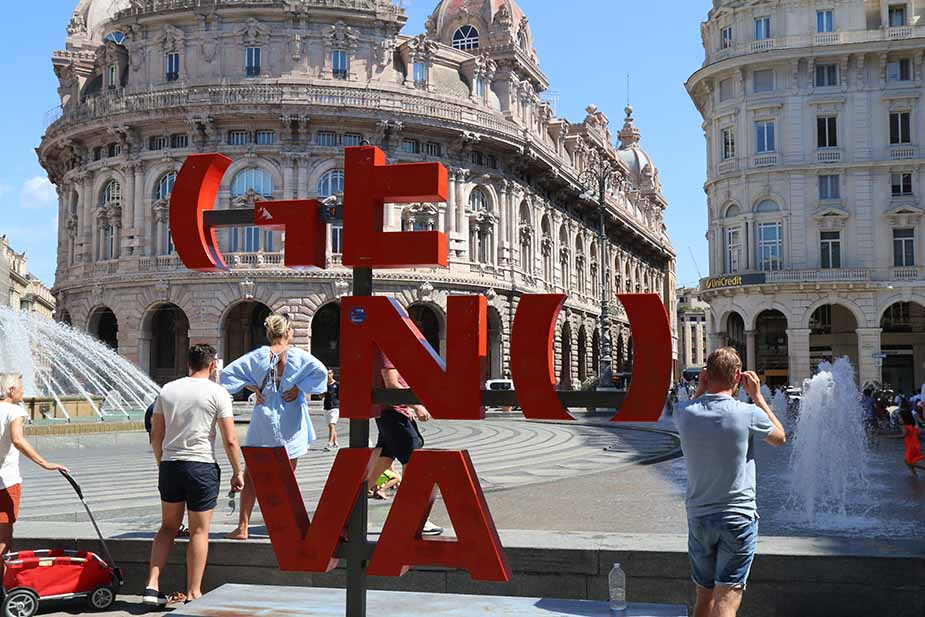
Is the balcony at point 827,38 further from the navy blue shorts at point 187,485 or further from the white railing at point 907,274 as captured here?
the navy blue shorts at point 187,485

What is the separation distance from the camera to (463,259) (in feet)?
139

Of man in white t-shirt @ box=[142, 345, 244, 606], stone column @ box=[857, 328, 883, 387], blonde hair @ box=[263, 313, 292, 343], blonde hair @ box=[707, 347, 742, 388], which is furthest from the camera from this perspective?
stone column @ box=[857, 328, 883, 387]

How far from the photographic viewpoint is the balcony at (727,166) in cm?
4000

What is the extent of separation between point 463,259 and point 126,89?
16997 mm

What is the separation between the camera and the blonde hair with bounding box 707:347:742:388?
4.71m

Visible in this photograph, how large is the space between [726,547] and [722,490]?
277 millimetres

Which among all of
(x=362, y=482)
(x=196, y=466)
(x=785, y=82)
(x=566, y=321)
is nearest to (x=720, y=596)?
(x=362, y=482)

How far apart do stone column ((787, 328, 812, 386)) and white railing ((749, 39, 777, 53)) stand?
12.0 m

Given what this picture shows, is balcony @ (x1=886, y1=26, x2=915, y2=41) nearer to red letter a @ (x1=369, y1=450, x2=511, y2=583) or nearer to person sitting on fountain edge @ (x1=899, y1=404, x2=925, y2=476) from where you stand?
person sitting on fountain edge @ (x1=899, y1=404, x2=925, y2=476)

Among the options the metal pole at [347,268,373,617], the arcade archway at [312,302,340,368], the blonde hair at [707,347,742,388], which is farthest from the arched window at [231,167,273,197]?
the blonde hair at [707,347,742,388]

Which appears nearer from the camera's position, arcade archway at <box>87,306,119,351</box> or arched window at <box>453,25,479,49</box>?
arcade archway at <box>87,306,119,351</box>

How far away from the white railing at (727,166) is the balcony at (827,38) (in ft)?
19.2

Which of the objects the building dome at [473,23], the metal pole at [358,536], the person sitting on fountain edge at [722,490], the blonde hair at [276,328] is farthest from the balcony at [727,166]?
the person sitting on fountain edge at [722,490]

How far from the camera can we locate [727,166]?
132 feet
